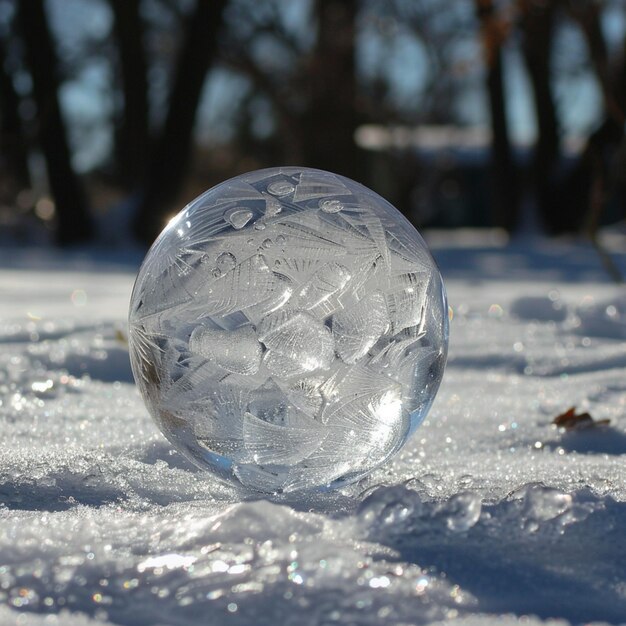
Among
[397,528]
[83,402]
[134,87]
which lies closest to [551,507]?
[397,528]

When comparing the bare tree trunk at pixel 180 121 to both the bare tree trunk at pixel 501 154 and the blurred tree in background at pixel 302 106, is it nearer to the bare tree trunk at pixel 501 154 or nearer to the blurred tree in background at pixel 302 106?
the blurred tree in background at pixel 302 106

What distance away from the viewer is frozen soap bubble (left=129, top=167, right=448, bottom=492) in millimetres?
1691

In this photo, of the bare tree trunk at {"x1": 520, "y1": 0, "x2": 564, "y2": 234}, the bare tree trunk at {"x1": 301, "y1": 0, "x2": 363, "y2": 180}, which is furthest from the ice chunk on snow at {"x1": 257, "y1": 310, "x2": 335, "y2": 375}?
the bare tree trunk at {"x1": 301, "y1": 0, "x2": 363, "y2": 180}

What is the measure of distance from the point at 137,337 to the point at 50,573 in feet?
1.99

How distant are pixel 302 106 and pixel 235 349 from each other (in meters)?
17.2

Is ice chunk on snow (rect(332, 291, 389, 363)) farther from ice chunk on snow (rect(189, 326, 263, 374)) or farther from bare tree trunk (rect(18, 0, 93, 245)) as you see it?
bare tree trunk (rect(18, 0, 93, 245))

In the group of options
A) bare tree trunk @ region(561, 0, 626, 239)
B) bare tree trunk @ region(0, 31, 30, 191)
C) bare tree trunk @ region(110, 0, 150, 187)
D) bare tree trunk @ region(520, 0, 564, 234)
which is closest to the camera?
bare tree trunk @ region(561, 0, 626, 239)

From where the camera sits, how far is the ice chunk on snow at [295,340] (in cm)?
168

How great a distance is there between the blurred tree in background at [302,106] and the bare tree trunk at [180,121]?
0.05 feet

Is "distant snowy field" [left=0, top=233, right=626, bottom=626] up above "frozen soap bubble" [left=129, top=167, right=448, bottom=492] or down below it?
below

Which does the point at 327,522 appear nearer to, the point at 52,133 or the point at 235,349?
the point at 235,349

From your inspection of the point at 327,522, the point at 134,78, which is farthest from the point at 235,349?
the point at 134,78

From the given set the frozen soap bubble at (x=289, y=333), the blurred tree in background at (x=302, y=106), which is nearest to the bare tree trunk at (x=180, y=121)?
the blurred tree in background at (x=302, y=106)

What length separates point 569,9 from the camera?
5547mm
